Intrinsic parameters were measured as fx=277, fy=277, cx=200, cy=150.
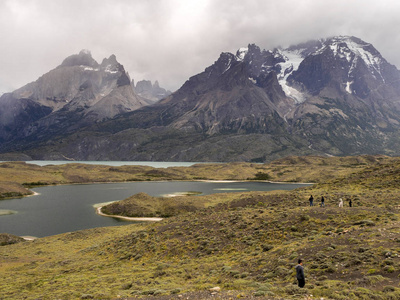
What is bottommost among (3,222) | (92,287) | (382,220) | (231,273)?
(3,222)

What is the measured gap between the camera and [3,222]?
88.2 metres

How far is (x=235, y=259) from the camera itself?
3366 cm

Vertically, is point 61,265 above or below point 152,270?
below

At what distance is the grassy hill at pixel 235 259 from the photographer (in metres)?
22.1

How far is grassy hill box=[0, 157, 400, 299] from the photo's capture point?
2208 cm

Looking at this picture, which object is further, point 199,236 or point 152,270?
point 199,236

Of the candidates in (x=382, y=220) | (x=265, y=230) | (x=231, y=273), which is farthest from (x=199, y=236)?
(x=382, y=220)

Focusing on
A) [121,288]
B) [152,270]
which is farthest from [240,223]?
[121,288]

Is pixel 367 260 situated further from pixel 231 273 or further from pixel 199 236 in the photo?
pixel 199 236

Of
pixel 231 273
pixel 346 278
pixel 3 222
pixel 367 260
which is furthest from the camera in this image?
pixel 3 222

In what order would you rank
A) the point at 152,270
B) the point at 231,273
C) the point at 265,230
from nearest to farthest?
the point at 231,273, the point at 152,270, the point at 265,230

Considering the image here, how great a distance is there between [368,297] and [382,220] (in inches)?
867

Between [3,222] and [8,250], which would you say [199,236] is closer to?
[8,250]

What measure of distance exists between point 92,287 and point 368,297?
25966 millimetres
